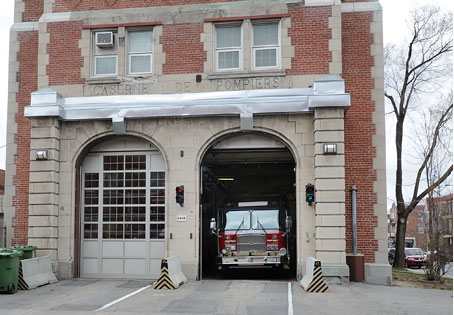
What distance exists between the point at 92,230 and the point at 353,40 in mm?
10192

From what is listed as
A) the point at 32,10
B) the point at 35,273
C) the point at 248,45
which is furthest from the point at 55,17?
the point at 35,273

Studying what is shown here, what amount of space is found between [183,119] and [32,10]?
7211 mm

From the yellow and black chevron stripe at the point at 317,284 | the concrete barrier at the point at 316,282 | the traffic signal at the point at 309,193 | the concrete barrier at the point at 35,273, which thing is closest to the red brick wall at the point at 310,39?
the traffic signal at the point at 309,193

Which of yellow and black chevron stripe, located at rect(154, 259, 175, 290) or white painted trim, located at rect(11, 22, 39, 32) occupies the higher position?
white painted trim, located at rect(11, 22, 39, 32)

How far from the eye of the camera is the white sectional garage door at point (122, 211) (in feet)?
57.5

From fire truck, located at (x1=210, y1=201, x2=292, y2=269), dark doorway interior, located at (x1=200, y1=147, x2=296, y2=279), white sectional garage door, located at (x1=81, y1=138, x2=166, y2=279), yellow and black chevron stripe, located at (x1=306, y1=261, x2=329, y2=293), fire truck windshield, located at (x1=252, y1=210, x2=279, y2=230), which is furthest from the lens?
dark doorway interior, located at (x1=200, y1=147, x2=296, y2=279)

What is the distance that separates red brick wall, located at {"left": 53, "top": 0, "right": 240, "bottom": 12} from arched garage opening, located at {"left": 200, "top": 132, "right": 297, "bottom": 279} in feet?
15.3

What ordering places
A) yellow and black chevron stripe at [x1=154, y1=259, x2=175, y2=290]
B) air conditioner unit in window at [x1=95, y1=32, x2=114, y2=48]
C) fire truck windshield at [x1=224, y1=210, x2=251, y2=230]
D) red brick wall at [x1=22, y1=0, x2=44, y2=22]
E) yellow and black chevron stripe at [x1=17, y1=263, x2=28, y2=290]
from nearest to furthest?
yellow and black chevron stripe at [x1=154, y1=259, x2=175, y2=290]
yellow and black chevron stripe at [x1=17, y1=263, x2=28, y2=290]
air conditioner unit in window at [x1=95, y1=32, x2=114, y2=48]
fire truck windshield at [x1=224, y1=210, x2=251, y2=230]
red brick wall at [x1=22, y1=0, x2=44, y2=22]

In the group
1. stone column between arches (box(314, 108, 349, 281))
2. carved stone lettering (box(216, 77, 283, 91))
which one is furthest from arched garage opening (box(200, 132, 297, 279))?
stone column between arches (box(314, 108, 349, 281))

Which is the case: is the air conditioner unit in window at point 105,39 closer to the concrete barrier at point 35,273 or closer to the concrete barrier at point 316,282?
the concrete barrier at point 35,273

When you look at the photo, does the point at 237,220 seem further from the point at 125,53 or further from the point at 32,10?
the point at 32,10

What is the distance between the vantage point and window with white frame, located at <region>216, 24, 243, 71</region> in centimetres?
1758

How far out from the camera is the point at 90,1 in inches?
720

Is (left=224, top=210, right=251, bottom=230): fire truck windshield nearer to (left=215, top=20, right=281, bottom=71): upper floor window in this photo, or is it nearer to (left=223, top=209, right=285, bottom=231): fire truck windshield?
(left=223, top=209, right=285, bottom=231): fire truck windshield
